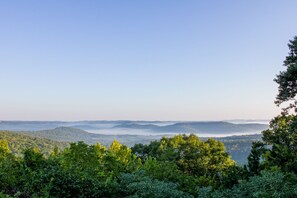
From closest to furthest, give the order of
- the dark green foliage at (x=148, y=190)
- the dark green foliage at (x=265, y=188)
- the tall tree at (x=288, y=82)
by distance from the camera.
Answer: the dark green foliage at (x=265, y=188) < the dark green foliage at (x=148, y=190) < the tall tree at (x=288, y=82)

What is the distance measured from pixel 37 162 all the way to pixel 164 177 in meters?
5.80

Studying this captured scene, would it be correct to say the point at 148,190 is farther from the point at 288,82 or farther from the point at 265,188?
the point at 288,82

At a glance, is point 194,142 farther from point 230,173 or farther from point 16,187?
point 16,187

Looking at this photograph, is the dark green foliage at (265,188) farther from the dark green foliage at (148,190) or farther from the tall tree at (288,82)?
the tall tree at (288,82)

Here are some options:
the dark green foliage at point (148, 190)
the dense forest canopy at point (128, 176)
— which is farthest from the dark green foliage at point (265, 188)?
the dark green foliage at point (148, 190)

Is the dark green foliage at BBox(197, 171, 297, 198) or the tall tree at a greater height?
→ the tall tree

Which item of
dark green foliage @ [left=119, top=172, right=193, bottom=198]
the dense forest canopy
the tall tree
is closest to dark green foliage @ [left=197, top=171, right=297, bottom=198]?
the dense forest canopy

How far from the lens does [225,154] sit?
4166 cm

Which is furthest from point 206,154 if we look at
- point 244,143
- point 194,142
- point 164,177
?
point 244,143

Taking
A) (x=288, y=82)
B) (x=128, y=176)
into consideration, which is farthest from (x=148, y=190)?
(x=288, y=82)

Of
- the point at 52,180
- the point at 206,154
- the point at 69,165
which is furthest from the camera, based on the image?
the point at 206,154

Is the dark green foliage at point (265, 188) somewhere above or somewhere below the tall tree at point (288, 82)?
below

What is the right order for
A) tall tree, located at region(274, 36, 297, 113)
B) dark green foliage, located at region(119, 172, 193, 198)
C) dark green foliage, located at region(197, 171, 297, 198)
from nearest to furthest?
dark green foliage, located at region(197, 171, 297, 198)
dark green foliage, located at region(119, 172, 193, 198)
tall tree, located at region(274, 36, 297, 113)

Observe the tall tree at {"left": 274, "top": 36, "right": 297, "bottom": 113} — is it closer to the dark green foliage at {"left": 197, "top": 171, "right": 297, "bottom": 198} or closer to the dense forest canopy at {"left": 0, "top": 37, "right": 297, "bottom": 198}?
the dense forest canopy at {"left": 0, "top": 37, "right": 297, "bottom": 198}
